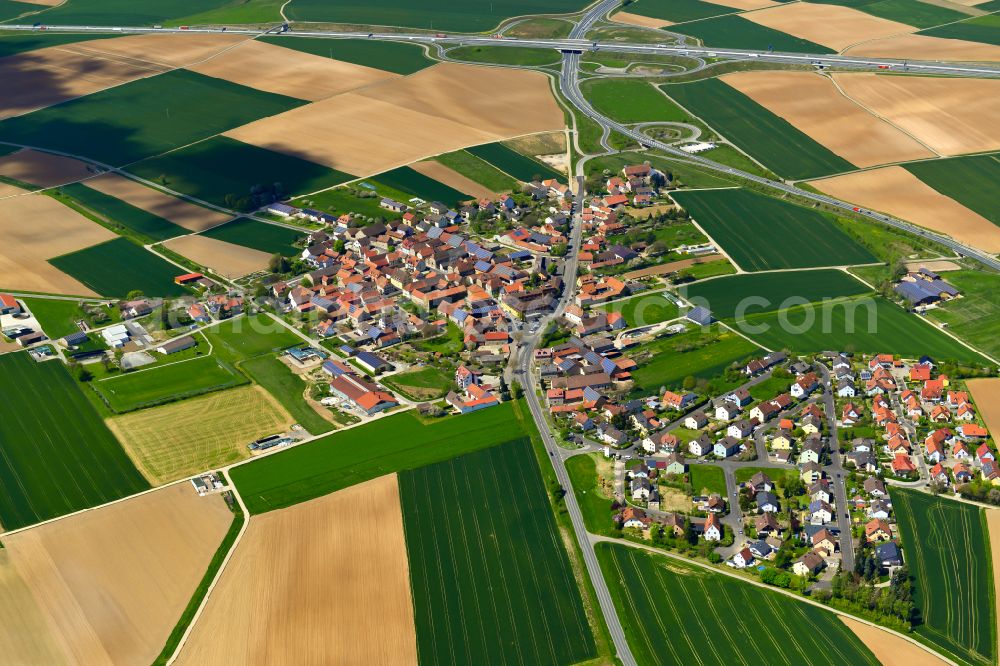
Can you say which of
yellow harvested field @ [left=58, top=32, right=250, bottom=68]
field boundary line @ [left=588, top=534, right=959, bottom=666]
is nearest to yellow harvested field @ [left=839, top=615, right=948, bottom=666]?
field boundary line @ [left=588, top=534, right=959, bottom=666]

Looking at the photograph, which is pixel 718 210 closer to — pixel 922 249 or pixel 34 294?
pixel 922 249

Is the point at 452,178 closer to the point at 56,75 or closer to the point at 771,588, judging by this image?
the point at 56,75

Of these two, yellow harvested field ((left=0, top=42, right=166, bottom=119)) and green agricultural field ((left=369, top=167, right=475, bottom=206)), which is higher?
yellow harvested field ((left=0, top=42, right=166, bottom=119))

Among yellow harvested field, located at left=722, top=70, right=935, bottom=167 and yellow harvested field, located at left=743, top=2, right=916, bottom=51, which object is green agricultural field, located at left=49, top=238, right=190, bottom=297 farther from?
yellow harvested field, located at left=743, top=2, right=916, bottom=51

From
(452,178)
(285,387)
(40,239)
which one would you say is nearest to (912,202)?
(452,178)

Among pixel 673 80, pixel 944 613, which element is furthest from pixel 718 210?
pixel 944 613

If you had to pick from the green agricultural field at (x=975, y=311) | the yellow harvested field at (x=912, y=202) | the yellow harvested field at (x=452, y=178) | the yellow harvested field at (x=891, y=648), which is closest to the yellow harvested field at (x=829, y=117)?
Result: the yellow harvested field at (x=912, y=202)

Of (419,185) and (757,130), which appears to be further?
(757,130)
